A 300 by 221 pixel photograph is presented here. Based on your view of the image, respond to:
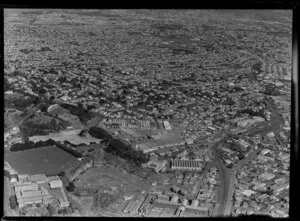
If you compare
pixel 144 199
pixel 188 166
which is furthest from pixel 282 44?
pixel 144 199

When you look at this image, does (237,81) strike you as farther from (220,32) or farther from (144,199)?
(144,199)

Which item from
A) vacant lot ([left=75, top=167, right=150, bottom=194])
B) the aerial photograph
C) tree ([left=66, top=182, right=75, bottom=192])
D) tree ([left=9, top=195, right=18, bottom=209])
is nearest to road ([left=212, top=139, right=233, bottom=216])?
the aerial photograph

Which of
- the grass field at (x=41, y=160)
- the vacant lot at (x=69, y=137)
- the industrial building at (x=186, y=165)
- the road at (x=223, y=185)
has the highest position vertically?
the vacant lot at (x=69, y=137)

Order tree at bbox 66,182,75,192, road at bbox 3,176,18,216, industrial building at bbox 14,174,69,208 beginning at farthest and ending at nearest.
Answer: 1. tree at bbox 66,182,75,192
2. industrial building at bbox 14,174,69,208
3. road at bbox 3,176,18,216

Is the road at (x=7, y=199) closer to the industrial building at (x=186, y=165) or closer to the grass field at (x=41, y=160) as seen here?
the grass field at (x=41, y=160)

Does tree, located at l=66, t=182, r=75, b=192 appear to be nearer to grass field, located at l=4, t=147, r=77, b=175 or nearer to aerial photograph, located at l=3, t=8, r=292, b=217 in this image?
aerial photograph, located at l=3, t=8, r=292, b=217

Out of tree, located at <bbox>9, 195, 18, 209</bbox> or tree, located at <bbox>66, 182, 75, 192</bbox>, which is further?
tree, located at <bbox>66, 182, 75, 192</bbox>

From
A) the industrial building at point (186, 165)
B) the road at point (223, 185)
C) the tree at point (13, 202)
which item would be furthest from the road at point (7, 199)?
the road at point (223, 185)

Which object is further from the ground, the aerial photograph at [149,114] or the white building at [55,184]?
the aerial photograph at [149,114]
